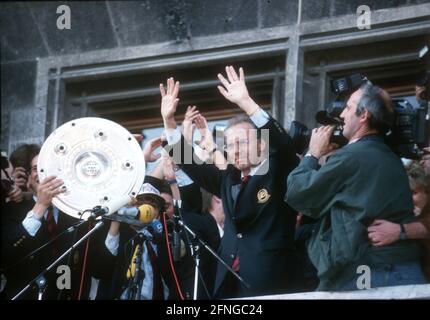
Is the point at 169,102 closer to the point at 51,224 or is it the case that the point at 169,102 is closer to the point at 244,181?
the point at 244,181

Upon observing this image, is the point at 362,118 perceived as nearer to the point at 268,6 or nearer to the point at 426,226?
the point at 426,226

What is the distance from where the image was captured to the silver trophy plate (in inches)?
333

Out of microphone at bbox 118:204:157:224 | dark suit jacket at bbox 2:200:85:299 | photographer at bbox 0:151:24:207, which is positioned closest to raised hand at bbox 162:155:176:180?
microphone at bbox 118:204:157:224

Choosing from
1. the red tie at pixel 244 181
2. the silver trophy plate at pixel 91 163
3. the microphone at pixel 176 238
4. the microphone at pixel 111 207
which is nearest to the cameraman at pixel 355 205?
the red tie at pixel 244 181

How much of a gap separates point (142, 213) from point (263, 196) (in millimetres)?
714

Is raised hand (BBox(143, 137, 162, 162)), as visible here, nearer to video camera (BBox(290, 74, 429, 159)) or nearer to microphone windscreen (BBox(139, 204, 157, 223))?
microphone windscreen (BBox(139, 204, 157, 223))

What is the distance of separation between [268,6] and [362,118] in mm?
1713

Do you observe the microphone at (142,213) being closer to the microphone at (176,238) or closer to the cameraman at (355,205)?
the microphone at (176,238)

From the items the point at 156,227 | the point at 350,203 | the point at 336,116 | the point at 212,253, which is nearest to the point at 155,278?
the point at 156,227

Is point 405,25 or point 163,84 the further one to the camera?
point 163,84

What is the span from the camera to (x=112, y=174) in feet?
28.1

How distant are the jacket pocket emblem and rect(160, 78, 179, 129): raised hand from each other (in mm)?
816

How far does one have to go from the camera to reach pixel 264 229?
7648mm
